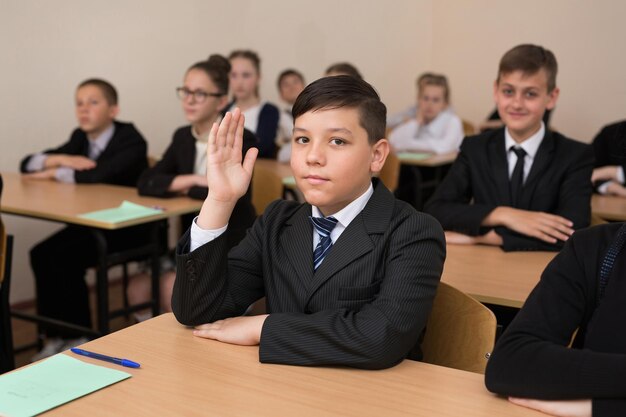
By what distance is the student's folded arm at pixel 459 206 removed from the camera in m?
2.78

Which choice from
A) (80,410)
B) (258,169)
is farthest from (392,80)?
(80,410)

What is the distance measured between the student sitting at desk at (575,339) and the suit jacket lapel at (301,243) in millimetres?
485

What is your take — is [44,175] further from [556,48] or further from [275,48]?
[556,48]

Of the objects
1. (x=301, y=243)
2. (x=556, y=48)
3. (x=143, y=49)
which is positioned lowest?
(x=301, y=243)

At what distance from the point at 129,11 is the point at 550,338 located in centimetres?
429

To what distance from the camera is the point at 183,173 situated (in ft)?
12.6

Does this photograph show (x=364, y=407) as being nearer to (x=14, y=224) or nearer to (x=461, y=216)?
(x=461, y=216)

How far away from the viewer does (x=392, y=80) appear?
7645 mm

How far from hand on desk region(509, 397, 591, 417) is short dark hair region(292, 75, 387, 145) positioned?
684mm

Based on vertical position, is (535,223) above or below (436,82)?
below

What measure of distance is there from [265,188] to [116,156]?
34.9 inches

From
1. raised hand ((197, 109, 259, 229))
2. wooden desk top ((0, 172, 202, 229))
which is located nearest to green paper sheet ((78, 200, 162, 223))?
wooden desk top ((0, 172, 202, 229))

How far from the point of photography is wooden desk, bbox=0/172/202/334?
10.5 feet

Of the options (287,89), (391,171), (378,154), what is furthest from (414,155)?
(378,154)
